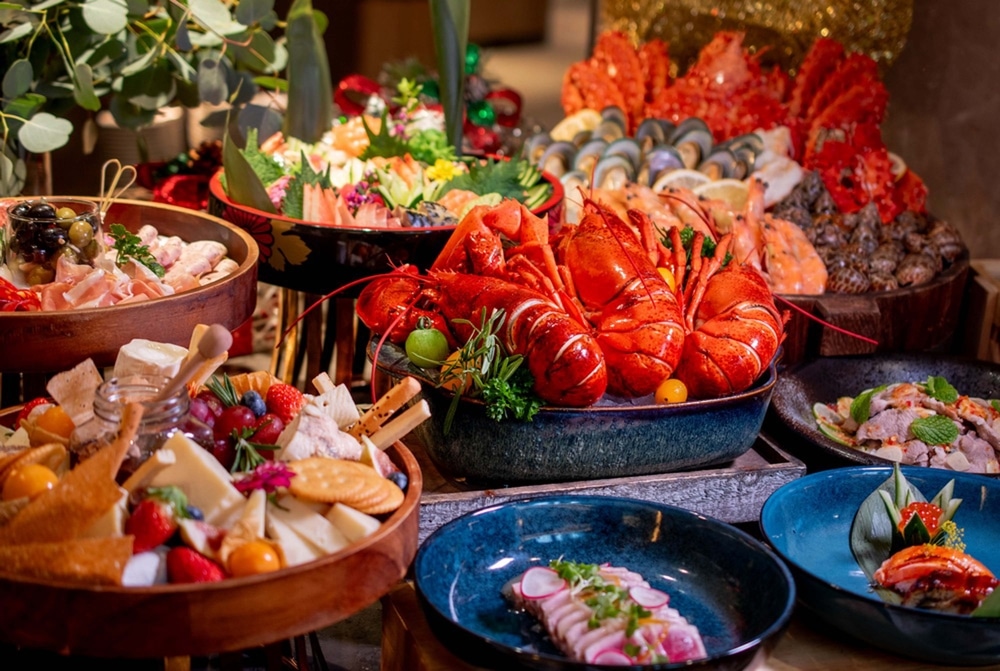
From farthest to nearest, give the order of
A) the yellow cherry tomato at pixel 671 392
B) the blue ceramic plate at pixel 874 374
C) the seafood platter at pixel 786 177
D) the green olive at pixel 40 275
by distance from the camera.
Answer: the seafood platter at pixel 786 177 < the blue ceramic plate at pixel 874 374 < the green olive at pixel 40 275 < the yellow cherry tomato at pixel 671 392

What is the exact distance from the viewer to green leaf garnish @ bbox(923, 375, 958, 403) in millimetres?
2342

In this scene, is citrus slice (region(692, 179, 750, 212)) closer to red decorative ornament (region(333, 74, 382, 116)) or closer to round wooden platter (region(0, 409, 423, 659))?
red decorative ornament (region(333, 74, 382, 116))

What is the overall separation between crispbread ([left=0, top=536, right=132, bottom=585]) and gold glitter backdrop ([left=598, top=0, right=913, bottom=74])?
3.53 meters

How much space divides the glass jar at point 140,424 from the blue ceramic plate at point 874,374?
145 centimetres

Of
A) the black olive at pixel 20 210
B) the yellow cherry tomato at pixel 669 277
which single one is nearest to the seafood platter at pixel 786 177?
the yellow cherry tomato at pixel 669 277

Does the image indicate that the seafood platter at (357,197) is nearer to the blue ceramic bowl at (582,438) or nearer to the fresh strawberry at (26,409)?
the blue ceramic bowl at (582,438)

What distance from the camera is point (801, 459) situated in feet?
7.13

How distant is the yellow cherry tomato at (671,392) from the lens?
1.88 m

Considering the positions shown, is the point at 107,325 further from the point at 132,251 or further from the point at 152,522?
the point at 152,522

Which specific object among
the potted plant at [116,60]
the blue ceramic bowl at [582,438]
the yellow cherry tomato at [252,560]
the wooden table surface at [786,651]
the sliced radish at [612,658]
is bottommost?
the wooden table surface at [786,651]

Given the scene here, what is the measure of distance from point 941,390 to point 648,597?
1.18 m

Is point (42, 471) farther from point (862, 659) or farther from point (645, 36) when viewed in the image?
point (645, 36)

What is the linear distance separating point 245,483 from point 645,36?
3813 millimetres

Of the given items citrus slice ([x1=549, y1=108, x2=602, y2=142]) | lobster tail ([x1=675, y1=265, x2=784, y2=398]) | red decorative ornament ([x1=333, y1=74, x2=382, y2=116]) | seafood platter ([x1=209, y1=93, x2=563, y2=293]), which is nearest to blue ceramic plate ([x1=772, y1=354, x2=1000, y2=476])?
lobster tail ([x1=675, y1=265, x2=784, y2=398])
